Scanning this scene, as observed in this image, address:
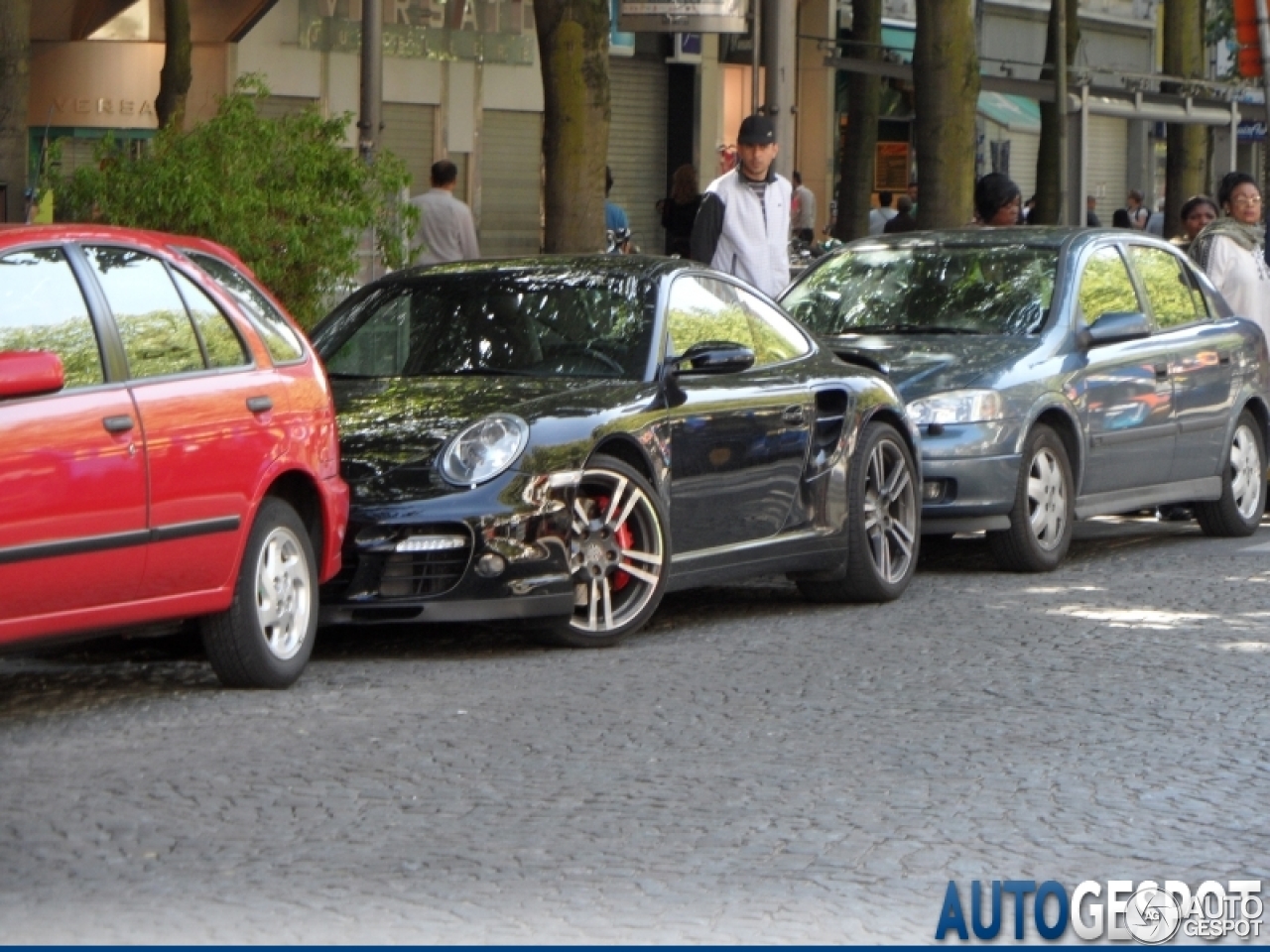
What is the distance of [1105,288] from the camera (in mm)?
13609

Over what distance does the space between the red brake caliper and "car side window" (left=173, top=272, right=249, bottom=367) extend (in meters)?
1.53

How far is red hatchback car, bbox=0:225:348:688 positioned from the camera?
7.88 m

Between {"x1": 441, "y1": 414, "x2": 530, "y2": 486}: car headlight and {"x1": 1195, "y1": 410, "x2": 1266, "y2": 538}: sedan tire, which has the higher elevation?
{"x1": 441, "y1": 414, "x2": 530, "y2": 486}: car headlight

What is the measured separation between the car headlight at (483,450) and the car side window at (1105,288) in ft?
14.5

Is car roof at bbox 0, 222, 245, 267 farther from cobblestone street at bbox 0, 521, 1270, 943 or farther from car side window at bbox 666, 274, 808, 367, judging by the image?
car side window at bbox 666, 274, 808, 367

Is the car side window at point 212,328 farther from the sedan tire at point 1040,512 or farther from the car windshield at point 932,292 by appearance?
the car windshield at point 932,292

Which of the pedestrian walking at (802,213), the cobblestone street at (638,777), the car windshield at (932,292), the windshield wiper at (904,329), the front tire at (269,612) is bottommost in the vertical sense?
the cobblestone street at (638,777)

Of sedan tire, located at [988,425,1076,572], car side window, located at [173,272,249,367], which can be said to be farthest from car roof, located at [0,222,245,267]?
sedan tire, located at [988,425,1076,572]

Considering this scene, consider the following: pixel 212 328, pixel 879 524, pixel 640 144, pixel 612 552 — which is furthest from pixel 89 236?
pixel 640 144

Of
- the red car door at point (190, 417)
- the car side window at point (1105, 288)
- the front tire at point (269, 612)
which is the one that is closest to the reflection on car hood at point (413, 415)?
the front tire at point (269, 612)

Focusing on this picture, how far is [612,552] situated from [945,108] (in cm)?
1170

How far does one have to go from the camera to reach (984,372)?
41.0 feet

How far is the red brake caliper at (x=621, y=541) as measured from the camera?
10.0m

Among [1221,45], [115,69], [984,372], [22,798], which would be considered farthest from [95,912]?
[1221,45]
